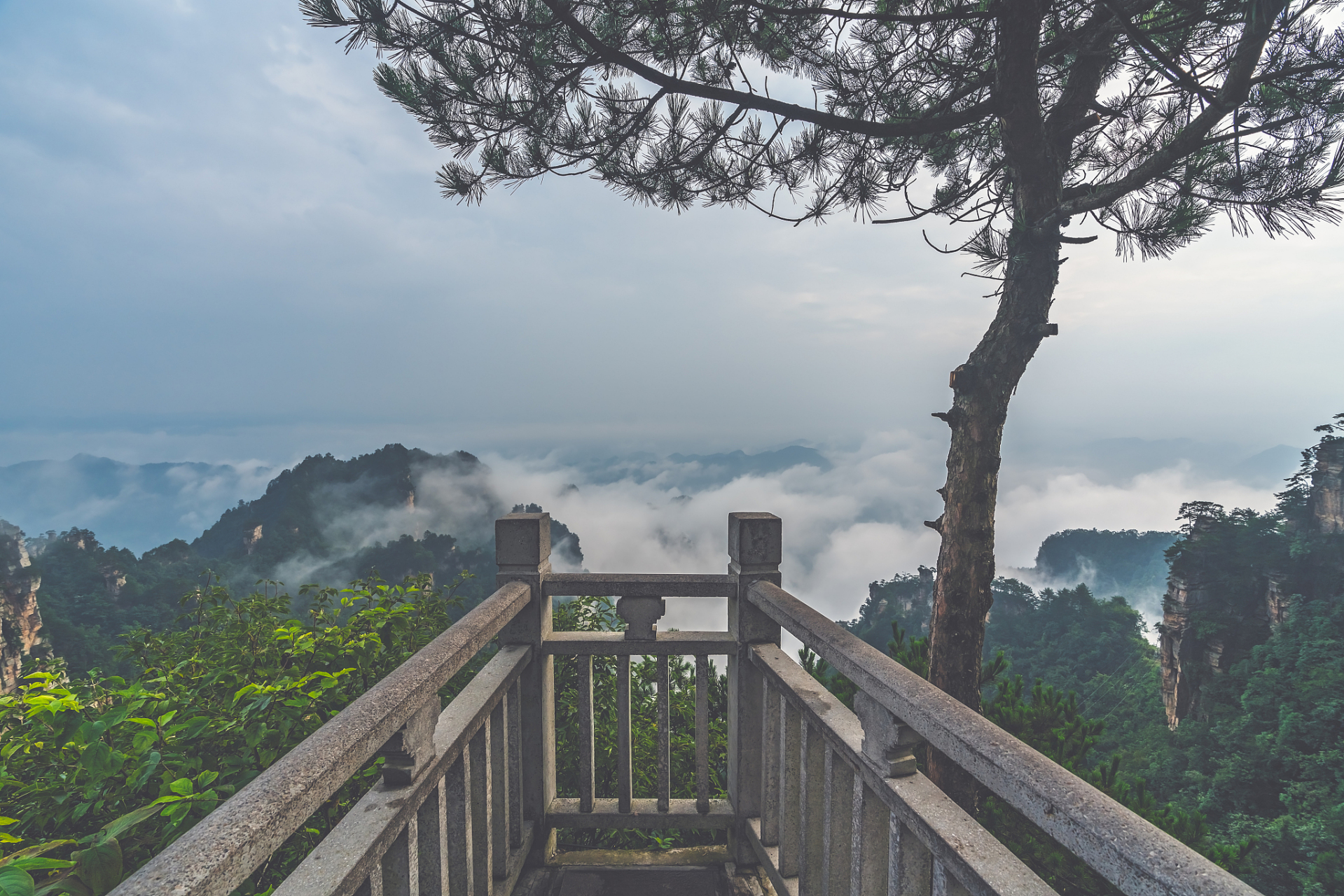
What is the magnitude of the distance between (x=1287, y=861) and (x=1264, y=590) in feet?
69.3

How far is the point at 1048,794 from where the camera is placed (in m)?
0.94

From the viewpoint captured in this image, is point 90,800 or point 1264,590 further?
point 1264,590

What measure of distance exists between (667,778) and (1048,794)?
190 centimetres

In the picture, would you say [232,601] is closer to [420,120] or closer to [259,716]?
[259,716]

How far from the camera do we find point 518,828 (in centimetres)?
232

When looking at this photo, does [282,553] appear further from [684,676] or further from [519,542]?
[519,542]

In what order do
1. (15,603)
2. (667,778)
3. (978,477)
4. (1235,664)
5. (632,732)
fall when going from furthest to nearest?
(1235,664) < (15,603) < (632,732) < (978,477) < (667,778)

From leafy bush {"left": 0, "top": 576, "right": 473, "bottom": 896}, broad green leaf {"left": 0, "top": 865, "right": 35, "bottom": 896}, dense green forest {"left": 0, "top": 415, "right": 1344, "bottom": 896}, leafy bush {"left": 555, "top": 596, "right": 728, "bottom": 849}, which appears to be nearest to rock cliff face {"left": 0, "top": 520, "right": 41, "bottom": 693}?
dense green forest {"left": 0, "top": 415, "right": 1344, "bottom": 896}

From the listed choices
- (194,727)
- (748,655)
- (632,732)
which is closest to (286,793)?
(194,727)

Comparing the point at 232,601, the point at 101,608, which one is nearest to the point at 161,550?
the point at 101,608

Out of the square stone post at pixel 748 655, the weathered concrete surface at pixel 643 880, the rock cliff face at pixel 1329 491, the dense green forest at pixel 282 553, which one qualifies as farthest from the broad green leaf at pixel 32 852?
the rock cliff face at pixel 1329 491

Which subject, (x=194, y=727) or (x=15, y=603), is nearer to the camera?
(x=194, y=727)

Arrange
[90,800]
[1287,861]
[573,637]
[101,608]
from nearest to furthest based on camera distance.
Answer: [90,800], [573,637], [1287,861], [101,608]

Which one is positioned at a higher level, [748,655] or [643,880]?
[748,655]
